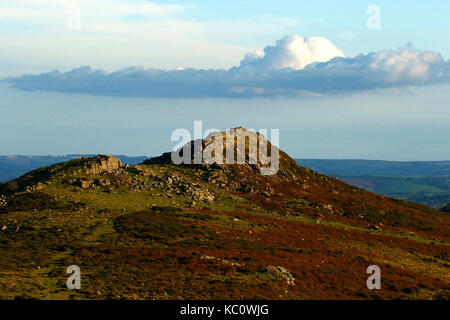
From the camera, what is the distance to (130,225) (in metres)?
71.2

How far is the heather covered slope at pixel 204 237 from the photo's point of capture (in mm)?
48750

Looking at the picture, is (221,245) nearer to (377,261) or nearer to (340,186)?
(377,261)

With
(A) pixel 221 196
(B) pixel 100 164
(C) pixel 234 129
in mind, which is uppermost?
(C) pixel 234 129

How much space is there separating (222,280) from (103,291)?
37.7ft

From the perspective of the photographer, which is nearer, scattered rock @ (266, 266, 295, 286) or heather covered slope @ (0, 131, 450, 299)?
heather covered slope @ (0, 131, 450, 299)

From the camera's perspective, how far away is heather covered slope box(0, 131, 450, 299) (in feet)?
160

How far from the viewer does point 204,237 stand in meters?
68.7

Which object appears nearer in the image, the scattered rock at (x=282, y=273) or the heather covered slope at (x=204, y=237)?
the heather covered slope at (x=204, y=237)

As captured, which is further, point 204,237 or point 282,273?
point 204,237

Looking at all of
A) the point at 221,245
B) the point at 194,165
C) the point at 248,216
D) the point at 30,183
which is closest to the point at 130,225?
the point at 221,245

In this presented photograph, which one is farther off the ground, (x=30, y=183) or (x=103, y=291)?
(x=30, y=183)

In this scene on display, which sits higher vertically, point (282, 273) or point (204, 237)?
point (204, 237)

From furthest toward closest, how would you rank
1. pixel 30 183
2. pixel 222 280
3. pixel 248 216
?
1. pixel 30 183
2. pixel 248 216
3. pixel 222 280
